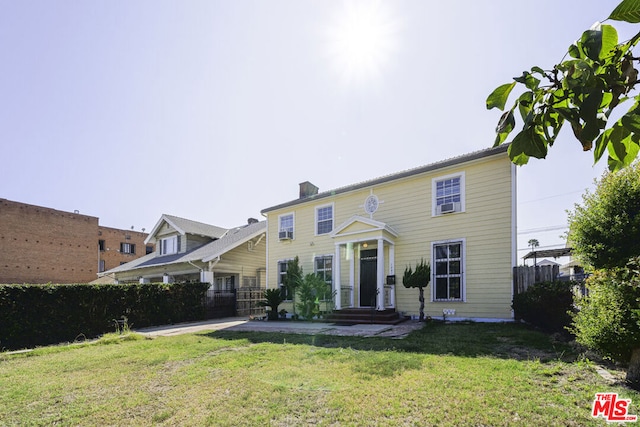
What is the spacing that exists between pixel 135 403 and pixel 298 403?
2.04 m

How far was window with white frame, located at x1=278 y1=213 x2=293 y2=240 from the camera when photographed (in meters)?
16.1

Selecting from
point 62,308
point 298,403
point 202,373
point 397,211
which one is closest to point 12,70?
point 62,308

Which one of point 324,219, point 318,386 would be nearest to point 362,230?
point 324,219

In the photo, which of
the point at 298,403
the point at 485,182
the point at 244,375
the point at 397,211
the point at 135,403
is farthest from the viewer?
the point at 397,211

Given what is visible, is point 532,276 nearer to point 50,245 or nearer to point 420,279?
point 420,279

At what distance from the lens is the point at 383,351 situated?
6.27 m

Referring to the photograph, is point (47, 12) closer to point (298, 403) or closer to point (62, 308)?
point (62, 308)

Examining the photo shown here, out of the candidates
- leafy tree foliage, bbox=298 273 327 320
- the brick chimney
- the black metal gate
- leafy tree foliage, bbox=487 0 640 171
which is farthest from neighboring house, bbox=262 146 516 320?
leafy tree foliage, bbox=487 0 640 171

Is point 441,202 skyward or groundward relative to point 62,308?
skyward

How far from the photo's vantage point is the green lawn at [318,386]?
350 centimetres

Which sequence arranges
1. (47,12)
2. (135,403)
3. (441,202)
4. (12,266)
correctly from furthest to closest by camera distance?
(12,266), (441,202), (47,12), (135,403)

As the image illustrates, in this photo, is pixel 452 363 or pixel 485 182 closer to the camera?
pixel 452 363

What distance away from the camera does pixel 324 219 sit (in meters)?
15.1

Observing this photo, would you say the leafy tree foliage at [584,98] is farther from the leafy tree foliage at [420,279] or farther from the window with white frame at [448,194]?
the window with white frame at [448,194]
